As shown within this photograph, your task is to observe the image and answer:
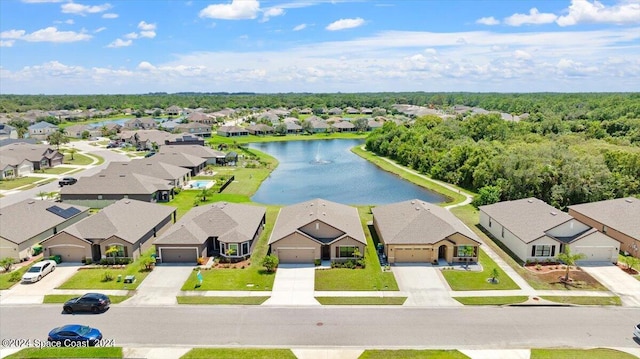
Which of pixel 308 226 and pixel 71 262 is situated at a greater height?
pixel 308 226

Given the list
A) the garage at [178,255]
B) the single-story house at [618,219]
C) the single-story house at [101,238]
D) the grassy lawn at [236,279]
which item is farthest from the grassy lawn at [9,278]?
the single-story house at [618,219]

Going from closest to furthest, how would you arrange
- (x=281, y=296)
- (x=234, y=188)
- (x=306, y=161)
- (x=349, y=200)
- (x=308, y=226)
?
(x=281, y=296) < (x=308, y=226) < (x=349, y=200) < (x=234, y=188) < (x=306, y=161)

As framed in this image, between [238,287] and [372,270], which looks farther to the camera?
[372,270]

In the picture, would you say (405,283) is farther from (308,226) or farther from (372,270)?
(308,226)

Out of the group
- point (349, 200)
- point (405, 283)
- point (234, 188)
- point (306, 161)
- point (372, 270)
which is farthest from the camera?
point (306, 161)

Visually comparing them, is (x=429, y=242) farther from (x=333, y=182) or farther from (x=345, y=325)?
(x=333, y=182)

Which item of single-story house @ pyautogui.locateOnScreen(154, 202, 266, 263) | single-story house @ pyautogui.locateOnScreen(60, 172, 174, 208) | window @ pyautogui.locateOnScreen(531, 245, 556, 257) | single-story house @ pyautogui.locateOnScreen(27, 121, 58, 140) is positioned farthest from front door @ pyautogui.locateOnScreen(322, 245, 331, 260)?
single-story house @ pyautogui.locateOnScreen(27, 121, 58, 140)

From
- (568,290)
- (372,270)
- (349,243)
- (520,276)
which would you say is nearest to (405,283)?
(372,270)
